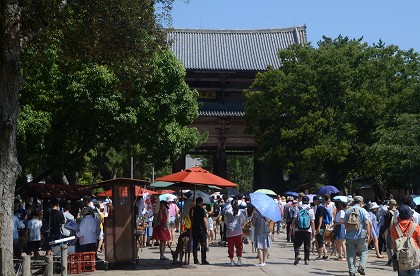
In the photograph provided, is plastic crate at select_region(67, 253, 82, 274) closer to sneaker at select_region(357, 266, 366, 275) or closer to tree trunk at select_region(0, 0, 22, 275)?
tree trunk at select_region(0, 0, 22, 275)

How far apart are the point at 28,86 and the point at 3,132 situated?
36.1 ft

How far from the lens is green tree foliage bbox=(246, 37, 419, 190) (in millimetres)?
42031

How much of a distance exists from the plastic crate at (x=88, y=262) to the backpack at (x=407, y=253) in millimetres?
8183

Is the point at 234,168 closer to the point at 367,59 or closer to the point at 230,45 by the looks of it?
the point at 230,45

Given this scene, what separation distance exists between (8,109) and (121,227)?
18.5 ft

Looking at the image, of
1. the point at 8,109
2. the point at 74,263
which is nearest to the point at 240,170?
the point at 74,263

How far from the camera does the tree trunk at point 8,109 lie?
14.0m

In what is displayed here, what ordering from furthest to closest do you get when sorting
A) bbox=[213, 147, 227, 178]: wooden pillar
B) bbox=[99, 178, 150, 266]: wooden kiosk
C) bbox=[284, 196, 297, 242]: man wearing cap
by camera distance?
bbox=[213, 147, 227, 178]: wooden pillar
bbox=[284, 196, 297, 242]: man wearing cap
bbox=[99, 178, 150, 266]: wooden kiosk

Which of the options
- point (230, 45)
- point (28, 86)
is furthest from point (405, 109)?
point (28, 86)

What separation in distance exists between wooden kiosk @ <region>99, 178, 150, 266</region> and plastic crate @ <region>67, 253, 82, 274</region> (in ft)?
3.51

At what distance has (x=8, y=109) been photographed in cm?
1429

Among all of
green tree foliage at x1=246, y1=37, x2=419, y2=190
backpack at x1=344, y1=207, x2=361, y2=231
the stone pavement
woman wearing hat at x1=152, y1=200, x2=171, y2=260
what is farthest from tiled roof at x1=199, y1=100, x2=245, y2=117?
backpack at x1=344, y1=207, x2=361, y2=231

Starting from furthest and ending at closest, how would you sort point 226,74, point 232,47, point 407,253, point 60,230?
point 232,47
point 226,74
point 60,230
point 407,253

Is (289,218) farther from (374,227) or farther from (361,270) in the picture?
(361,270)
